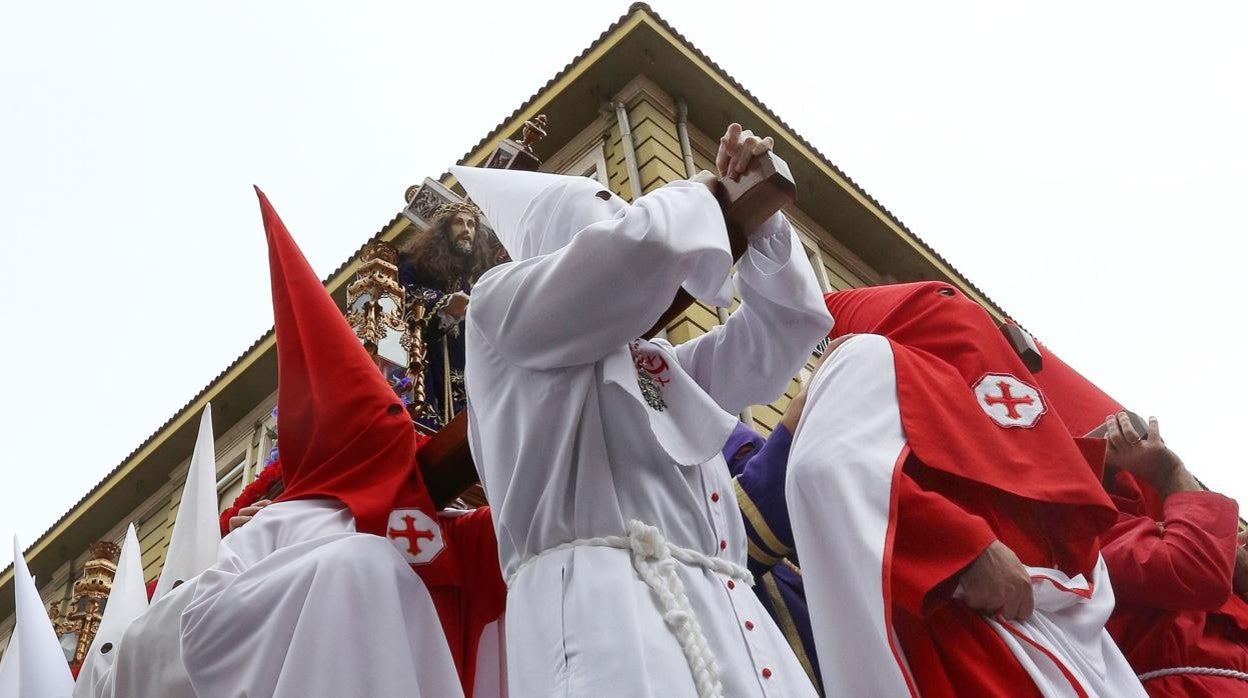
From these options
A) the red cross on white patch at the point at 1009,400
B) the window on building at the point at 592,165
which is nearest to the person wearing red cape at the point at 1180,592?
the red cross on white patch at the point at 1009,400

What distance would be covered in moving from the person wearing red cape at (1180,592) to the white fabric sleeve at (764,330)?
4.71 feet

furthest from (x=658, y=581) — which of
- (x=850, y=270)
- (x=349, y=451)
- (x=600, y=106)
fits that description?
(x=850, y=270)

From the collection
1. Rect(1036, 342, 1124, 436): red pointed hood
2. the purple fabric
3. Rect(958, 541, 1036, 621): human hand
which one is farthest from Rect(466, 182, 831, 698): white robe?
Rect(1036, 342, 1124, 436): red pointed hood

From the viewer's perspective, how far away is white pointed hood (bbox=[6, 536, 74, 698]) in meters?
4.47

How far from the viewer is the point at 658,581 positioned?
2172 mm

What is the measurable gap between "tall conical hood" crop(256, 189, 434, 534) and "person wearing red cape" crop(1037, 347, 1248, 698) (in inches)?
80.8

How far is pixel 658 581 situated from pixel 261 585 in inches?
47.9

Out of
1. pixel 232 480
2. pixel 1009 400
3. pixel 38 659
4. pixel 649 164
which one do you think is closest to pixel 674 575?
pixel 1009 400

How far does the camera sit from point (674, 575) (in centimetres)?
218

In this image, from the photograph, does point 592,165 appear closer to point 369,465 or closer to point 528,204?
point 369,465

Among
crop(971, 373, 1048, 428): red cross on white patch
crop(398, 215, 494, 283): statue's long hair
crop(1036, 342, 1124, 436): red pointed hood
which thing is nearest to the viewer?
crop(971, 373, 1048, 428): red cross on white patch

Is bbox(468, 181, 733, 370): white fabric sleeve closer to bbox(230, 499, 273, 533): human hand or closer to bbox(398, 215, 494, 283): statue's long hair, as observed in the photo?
bbox(230, 499, 273, 533): human hand

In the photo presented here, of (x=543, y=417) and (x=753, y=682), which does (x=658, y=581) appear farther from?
(x=543, y=417)

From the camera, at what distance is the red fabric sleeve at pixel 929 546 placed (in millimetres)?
2672
